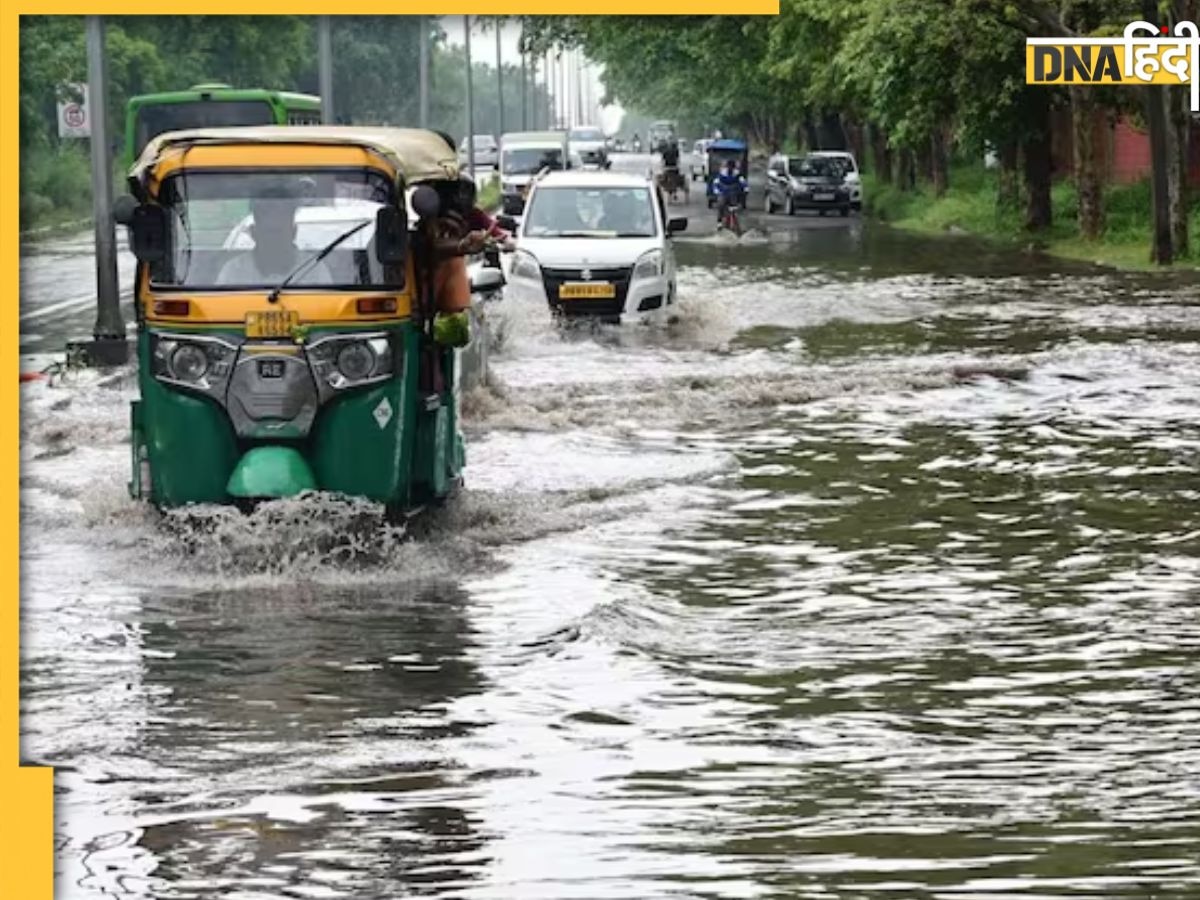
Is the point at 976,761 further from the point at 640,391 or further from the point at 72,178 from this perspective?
the point at 72,178

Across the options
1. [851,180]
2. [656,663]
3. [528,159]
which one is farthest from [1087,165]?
[656,663]

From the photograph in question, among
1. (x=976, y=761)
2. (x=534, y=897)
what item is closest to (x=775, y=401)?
(x=976, y=761)

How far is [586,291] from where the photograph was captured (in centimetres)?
2689

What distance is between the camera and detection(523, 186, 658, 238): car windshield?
1100 inches

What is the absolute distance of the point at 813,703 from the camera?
32.4 feet

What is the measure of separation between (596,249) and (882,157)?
40.6 meters

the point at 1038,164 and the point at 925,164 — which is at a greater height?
the point at 925,164

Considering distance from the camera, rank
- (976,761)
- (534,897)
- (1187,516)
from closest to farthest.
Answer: (534,897) < (976,761) < (1187,516)

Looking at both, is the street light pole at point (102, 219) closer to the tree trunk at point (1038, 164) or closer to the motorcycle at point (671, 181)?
the tree trunk at point (1038, 164)

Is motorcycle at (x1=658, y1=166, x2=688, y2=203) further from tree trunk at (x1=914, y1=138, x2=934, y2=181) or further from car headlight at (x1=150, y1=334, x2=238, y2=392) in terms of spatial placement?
car headlight at (x1=150, y1=334, x2=238, y2=392)

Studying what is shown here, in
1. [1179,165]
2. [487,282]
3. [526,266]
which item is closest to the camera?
[487,282]

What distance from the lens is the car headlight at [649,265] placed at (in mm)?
27047

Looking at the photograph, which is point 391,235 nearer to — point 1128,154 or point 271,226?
point 271,226

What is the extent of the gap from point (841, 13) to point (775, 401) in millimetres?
26661
